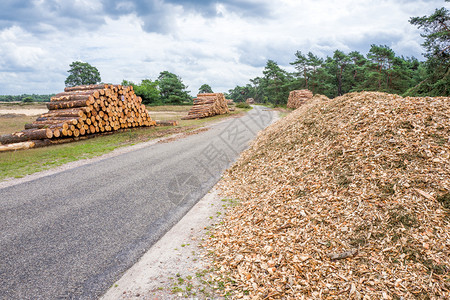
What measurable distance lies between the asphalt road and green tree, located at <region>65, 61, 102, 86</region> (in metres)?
73.8

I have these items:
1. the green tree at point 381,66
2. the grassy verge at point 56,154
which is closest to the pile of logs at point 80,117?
the grassy verge at point 56,154

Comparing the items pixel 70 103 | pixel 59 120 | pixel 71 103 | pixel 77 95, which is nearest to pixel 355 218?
pixel 59 120

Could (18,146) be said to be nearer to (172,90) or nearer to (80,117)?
(80,117)

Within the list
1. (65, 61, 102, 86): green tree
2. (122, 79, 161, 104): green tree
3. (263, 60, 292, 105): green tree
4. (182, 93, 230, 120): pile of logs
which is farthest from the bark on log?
(65, 61, 102, 86): green tree

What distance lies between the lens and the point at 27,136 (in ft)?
42.0

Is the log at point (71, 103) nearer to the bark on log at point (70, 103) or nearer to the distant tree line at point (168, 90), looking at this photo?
the bark on log at point (70, 103)

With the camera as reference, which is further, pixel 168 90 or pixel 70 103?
pixel 168 90

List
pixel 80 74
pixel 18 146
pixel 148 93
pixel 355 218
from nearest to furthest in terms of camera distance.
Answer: pixel 355 218
pixel 18 146
pixel 148 93
pixel 80 74

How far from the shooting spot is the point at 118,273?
343cm

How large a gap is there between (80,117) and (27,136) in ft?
8.77

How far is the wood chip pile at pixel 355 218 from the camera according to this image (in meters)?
2.82

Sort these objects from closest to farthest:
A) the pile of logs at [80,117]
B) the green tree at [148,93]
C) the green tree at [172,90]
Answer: the pile of logs at [80,117], the green tree at [148,93], the green tree at [172,90]

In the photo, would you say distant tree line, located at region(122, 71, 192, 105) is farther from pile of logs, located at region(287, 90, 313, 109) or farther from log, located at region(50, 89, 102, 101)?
log, located at region(50, 89, 102, 101)

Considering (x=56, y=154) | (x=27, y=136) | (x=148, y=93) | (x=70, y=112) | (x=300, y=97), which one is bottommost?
(x=56, y=154)
